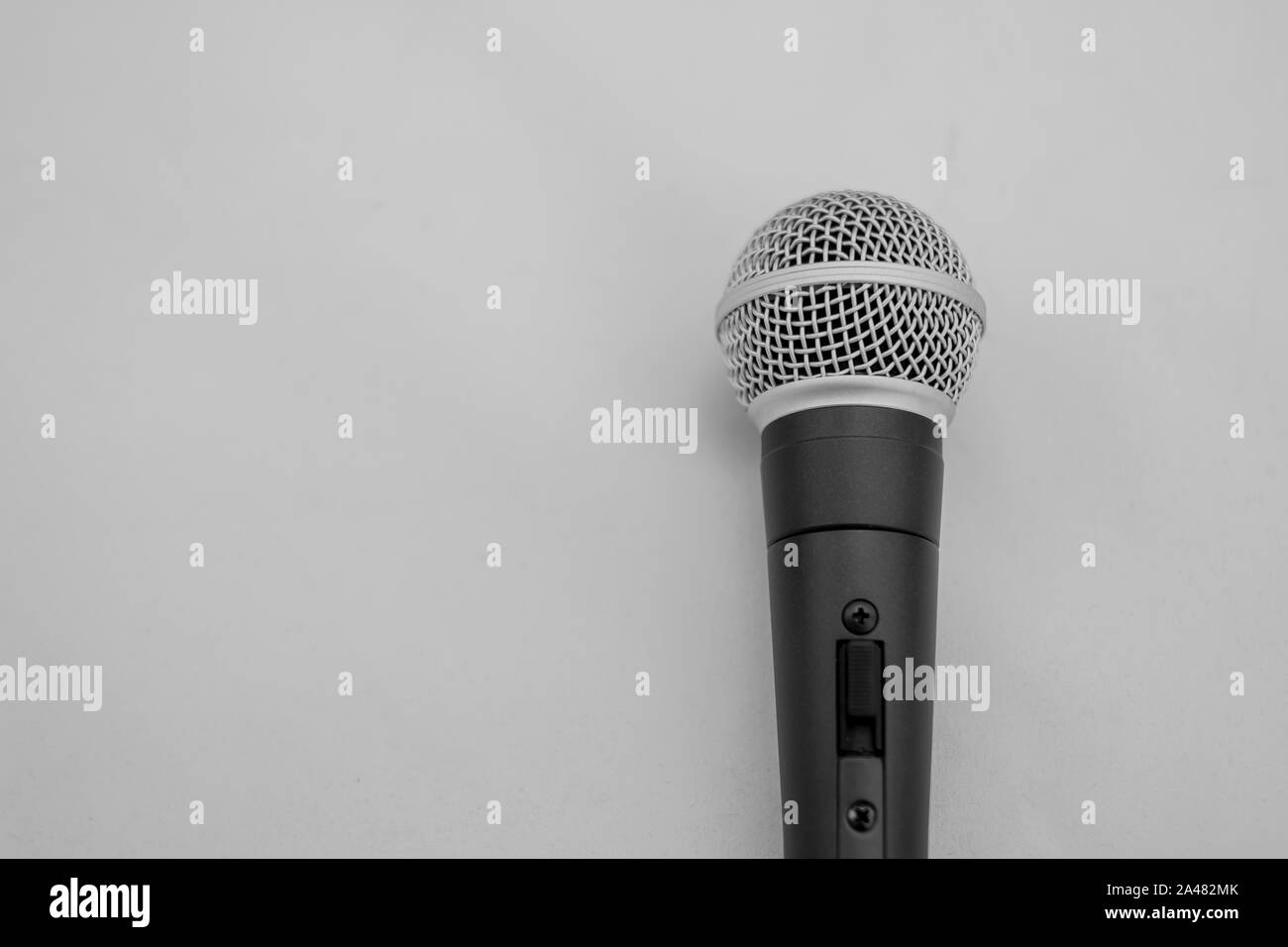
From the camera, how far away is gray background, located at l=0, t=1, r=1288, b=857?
1393mm

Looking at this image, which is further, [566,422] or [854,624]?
[566,422]

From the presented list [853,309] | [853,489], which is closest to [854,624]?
[853,489]

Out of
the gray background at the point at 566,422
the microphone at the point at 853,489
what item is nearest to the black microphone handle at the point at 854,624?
the microphone at the point at 853,489

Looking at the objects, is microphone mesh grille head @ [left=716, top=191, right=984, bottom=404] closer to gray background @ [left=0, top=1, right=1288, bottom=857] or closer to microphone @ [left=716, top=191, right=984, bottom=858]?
microphone @ [left=716, top=191, right=984, bottom=858]

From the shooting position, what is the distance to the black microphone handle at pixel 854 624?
3.72ft

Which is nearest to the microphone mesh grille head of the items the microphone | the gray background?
the microphone

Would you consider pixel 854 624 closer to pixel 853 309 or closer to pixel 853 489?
pixel 853 489

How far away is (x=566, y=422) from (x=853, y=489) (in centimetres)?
46

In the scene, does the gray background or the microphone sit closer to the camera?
the microphone

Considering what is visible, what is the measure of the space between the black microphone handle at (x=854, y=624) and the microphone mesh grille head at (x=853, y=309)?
47 millimetres

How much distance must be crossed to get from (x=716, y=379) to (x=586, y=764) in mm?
450

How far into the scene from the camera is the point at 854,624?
3.77ft

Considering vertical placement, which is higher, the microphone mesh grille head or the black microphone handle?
the microphone mesh grille head
